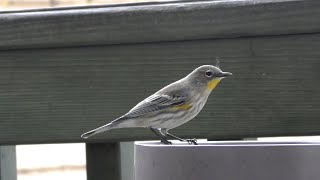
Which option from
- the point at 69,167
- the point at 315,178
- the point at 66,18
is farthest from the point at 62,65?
the point at 69,167

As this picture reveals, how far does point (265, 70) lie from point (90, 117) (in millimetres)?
711

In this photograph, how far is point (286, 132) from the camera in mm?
2762

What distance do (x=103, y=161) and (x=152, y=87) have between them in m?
0.35

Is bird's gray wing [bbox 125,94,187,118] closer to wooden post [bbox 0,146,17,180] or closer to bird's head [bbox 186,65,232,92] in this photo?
bird's head [bbox 186,65,232,92]

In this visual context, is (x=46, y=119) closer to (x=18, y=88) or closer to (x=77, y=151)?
(x=18, y=88)

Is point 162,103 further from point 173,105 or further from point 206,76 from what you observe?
point 206,76

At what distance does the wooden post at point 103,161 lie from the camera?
2.90 m

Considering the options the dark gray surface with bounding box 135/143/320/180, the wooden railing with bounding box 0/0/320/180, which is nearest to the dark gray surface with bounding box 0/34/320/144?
the wooden railing with bounding box 0/0/320/180

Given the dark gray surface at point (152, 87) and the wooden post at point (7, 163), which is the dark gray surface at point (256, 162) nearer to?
the dark gray surface at point (152, 87)

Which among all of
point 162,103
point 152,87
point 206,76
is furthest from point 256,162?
point 162,103

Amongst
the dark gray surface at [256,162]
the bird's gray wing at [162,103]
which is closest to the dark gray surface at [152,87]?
the bird's gray wing at [162,103]

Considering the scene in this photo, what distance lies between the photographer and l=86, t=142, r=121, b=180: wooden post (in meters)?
2.90

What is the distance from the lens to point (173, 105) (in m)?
4.00

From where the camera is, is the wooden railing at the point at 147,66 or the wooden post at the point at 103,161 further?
the wooden post at the point at 103,161
